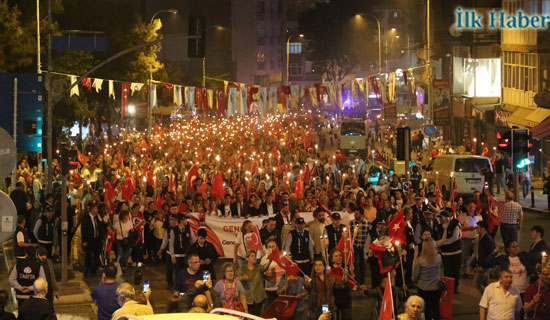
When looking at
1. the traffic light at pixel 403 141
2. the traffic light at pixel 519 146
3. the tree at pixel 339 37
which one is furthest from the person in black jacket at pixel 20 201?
the tree at pixel 339 37

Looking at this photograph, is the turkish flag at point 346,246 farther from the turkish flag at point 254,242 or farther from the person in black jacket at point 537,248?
the person in black jacket at point 537,248

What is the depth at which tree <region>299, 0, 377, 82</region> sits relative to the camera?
96.4m

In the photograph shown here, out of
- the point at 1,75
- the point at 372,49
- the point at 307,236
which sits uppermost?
the point at 372,49

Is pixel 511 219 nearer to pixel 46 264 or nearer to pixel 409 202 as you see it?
pixel 409 202

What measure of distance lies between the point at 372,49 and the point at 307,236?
274 ft

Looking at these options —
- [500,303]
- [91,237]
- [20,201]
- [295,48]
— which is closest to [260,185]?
[20,201]

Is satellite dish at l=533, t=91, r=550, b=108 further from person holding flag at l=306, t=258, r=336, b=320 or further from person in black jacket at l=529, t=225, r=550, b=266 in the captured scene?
person holding flag at l=306, t=258, r=336, b=320

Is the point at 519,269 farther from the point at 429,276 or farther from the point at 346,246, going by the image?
the point at 346,246

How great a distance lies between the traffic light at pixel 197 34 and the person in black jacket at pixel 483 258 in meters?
8.75

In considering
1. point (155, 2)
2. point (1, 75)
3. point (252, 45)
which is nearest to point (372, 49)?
point (155, 2)

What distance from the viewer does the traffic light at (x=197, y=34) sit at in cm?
2178

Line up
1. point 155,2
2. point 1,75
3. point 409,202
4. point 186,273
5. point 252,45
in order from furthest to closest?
point 252,45
point 155,2
point 1,75
point 409,202
point 186,273

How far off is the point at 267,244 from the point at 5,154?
5.39 m

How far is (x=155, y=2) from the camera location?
341ft
